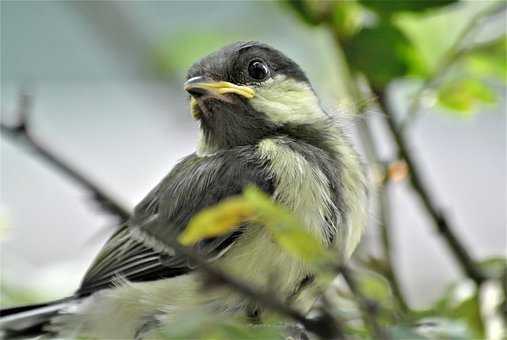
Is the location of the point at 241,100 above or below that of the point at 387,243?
above

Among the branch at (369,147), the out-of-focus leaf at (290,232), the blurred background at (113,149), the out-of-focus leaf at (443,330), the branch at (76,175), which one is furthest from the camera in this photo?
the blurred background at (113,149)

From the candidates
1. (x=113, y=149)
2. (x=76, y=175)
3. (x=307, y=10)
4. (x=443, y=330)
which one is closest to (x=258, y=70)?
(x=307, y=10)

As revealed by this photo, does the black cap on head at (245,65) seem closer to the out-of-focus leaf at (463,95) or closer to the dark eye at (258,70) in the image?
the dark eye at (258,70)

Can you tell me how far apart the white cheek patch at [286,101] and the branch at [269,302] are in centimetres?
92

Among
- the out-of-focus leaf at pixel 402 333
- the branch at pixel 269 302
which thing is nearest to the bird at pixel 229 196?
the out-of-focus leaf at pixel 402 333

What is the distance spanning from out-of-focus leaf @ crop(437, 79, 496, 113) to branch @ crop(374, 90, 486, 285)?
0.08 metres

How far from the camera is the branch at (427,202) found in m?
1.19

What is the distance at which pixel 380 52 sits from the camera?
1224 millimetres

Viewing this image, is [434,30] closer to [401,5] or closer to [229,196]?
[401,5]

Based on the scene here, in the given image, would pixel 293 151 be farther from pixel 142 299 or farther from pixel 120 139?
pixel 120 139

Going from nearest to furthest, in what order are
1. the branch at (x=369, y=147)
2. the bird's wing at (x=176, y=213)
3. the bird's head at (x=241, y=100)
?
the branch at (x=369, y=147)
the bird's wing at (x=176, y=213)
the bird's head at (x=241, y=100)

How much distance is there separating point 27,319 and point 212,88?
0.50 metres

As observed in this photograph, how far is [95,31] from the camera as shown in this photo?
123 centimetres

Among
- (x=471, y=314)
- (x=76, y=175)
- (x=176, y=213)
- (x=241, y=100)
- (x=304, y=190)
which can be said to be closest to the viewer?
(x=76, y=175)
